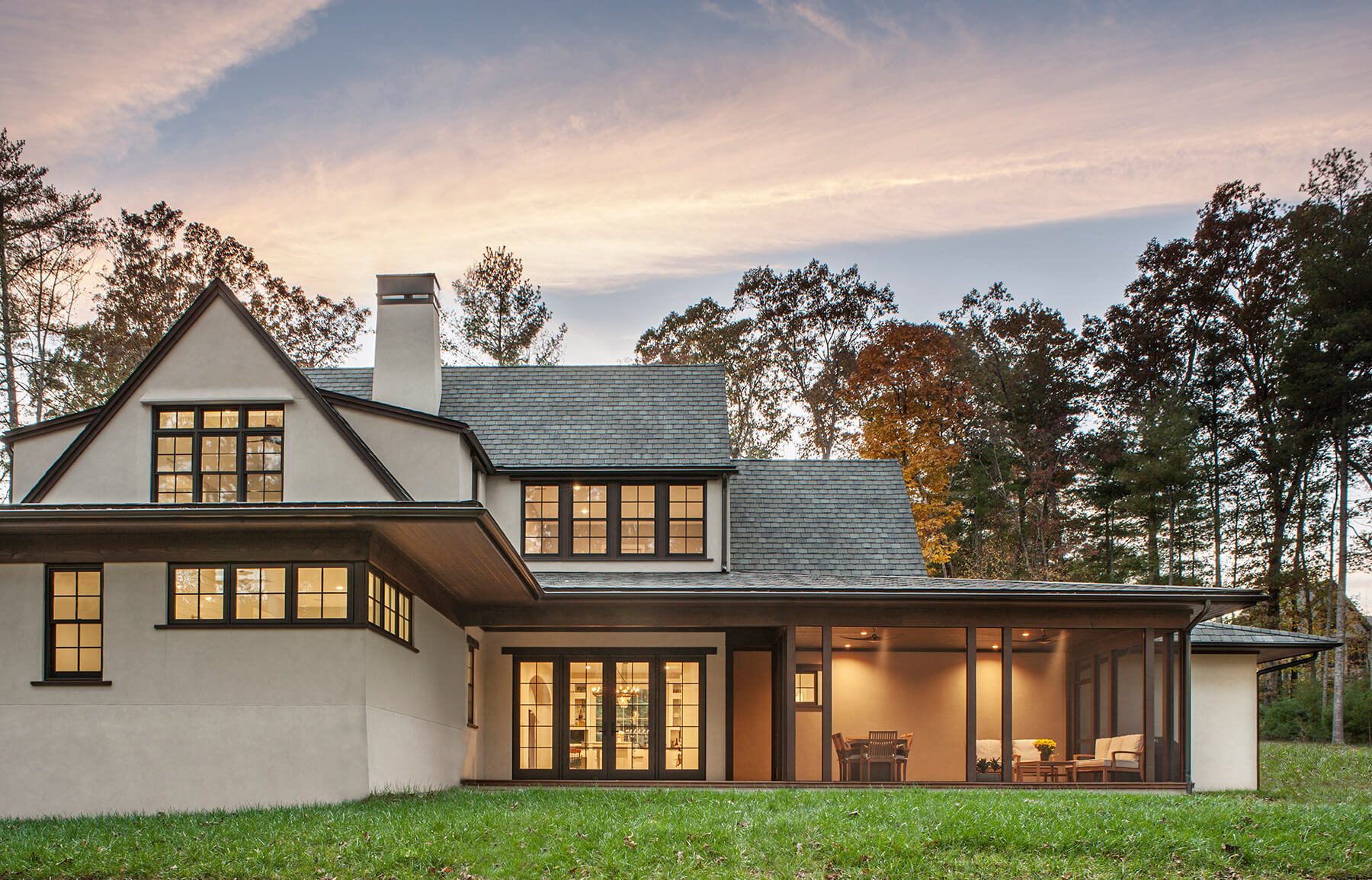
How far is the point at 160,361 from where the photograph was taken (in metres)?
14.7

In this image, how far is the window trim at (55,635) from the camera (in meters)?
12.6

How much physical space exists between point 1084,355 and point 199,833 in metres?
32.8

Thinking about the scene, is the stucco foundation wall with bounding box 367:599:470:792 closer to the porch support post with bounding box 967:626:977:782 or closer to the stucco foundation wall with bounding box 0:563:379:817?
the stucco foundation wall with bounding box 0:563:379:817

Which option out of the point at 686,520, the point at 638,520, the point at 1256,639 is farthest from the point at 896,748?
the point at 1256,639

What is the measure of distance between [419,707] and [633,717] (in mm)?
4559

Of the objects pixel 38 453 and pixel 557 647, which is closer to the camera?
pixel 38 453

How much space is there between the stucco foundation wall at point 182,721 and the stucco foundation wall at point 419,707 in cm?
42

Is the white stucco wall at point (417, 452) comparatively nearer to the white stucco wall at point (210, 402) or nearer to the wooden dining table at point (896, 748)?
the white stucco wall at point (210, 402)

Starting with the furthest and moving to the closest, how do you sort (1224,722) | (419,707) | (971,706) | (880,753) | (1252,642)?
(1224,722) → (1252,642) → (880,753) → (971,706) → (419,707)

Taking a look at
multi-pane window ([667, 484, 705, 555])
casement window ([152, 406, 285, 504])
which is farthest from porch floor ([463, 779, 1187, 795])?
casement window ([152, 406, 285, 504])

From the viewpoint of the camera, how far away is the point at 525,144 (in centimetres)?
1873

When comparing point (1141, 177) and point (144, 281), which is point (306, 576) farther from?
point (144, 281)

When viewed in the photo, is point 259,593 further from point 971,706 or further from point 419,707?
point 971,706

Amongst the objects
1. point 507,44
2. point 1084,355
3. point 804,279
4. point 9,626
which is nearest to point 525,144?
point 507,44
